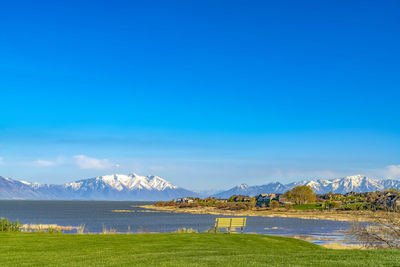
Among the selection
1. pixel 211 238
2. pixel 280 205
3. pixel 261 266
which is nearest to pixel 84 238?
pixel 211 238

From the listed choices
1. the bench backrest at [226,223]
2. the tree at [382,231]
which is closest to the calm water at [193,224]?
the bench backrest at [226,223]

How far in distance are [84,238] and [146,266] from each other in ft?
36.7

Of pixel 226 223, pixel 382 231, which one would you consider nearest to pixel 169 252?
pixel 382 231

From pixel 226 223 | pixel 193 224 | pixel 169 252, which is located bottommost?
pixel 193 224

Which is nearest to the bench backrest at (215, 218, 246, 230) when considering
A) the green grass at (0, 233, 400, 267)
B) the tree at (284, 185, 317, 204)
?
the green grass at (0, 233, 400, 267)

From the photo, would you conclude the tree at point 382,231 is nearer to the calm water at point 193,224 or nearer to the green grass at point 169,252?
the green grass at point 169,252

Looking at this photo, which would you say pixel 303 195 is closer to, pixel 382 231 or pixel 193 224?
pixel 193 224

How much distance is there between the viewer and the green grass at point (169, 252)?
586 inches

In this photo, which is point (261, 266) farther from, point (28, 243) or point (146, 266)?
point (28, 243)

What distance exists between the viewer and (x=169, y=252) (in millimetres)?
19203

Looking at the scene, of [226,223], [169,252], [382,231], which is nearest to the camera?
[169,252]

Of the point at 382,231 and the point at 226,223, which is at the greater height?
the point at 382,231

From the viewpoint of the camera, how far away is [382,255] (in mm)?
15227

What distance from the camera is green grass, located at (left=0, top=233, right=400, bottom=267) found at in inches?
586
